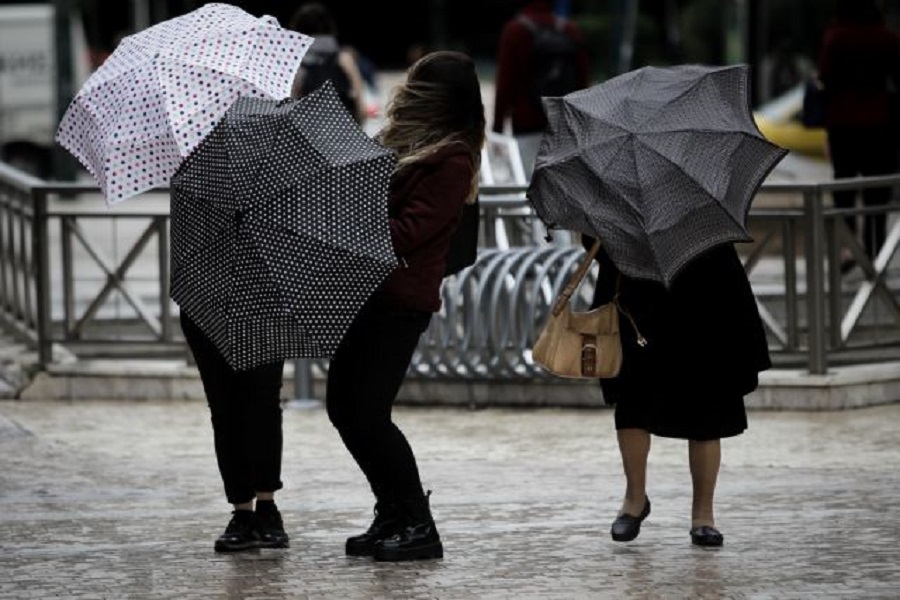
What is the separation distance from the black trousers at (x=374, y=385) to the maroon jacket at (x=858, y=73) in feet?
22.2

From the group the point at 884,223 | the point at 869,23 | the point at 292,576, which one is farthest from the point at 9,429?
the point at 869,23

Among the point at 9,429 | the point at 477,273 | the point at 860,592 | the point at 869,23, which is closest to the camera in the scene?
the point at 860,592

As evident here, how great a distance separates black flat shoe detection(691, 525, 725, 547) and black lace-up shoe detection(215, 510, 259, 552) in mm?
1487

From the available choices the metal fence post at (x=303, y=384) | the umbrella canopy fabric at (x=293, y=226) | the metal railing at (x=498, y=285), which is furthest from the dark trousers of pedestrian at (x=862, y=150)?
the umbrella canopy fabric at (x=293, y=226)

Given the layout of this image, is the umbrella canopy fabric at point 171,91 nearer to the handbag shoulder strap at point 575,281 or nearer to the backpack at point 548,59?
the handbag shoulder strap at point 575,281

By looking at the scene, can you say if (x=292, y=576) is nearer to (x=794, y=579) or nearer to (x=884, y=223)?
(x=794, y=579)

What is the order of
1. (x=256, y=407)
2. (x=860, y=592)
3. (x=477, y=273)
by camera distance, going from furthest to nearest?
1. (x=477, y=273)
2. (x=256, y=407)
3. (x=860, y=592)

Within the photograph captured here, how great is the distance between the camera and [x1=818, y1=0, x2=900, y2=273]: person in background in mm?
13312

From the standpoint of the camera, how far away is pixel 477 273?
1108 cm

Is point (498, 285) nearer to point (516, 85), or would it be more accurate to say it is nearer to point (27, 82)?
point (516, 85)

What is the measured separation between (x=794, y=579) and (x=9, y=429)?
4.70m

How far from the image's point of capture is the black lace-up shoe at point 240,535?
743 cm

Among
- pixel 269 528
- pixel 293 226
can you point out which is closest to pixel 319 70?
pixel 269 528

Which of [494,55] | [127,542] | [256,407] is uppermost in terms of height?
[256,407]
